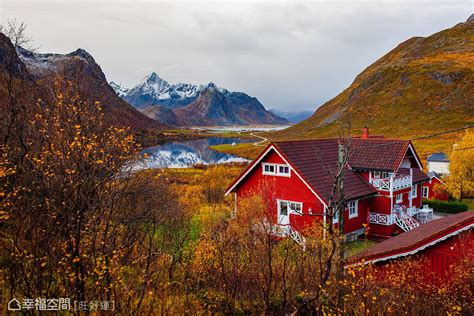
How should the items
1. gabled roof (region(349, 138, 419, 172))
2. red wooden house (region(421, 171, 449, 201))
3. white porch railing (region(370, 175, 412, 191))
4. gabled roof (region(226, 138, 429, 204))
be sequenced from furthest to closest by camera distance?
1. red wooden house (region(421, 171, 449, 201))
2. white porch railing (region(370, 175, 412, 191))
3. gabled roof (region(349, 138, 419, 172))
4. gabled roof (region(226, 138, 429, 204))

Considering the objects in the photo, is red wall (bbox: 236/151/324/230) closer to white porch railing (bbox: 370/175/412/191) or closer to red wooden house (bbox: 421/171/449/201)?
white porch railing (bbox: 370/175/412/191)

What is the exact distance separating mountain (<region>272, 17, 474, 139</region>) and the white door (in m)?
74.9

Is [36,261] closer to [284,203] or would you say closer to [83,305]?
[83,305]

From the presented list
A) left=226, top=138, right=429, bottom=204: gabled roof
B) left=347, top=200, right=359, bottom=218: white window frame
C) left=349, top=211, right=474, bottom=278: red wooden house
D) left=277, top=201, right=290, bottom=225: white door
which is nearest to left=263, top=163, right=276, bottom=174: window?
left=226, top=138, right=429, bottom=204: gabled roof

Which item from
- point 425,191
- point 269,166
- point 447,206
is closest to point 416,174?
point 447,206

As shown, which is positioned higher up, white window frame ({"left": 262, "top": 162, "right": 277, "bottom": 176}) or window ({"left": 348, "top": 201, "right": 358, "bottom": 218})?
white window frame ({"left": 262, "top": 162, "right": 277, "bottom": 176})

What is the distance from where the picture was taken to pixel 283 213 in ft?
76.8

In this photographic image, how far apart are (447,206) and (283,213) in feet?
58.5

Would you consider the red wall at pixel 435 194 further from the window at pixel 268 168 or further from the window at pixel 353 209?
the window at pixel 268 168

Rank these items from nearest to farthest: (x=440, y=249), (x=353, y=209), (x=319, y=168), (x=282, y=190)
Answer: (x=440, y=249) < (x=282, y=190) < (x=319, y=168) < (x=353, y=209)

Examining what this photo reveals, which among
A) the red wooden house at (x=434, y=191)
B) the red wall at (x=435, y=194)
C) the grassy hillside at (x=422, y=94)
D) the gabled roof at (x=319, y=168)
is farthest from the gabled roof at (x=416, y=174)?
the grassy hillside at (x=422, y=94)

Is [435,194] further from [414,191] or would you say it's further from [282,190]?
[282,190]

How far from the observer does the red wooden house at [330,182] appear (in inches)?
880

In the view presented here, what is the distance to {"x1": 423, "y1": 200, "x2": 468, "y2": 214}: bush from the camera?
32281 mm
